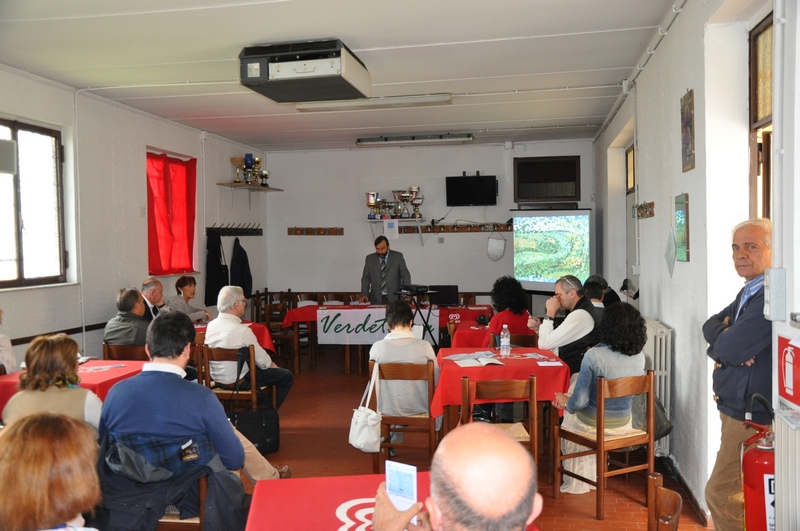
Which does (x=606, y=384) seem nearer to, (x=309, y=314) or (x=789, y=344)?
(x=789, y=344)

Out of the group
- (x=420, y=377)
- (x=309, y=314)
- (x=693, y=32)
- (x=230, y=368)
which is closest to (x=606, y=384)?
(x=420, y=377)

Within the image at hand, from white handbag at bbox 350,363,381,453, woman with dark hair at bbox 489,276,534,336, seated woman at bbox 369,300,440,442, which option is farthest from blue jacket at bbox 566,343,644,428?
woman with dark hair at bbox 489,276,534,336

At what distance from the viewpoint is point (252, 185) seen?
9.85 metres

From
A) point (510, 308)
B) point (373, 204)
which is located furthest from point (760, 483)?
point (373, 204)

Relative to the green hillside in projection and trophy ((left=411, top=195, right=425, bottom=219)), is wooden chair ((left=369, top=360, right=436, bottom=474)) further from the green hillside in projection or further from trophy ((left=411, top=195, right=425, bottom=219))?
trophy ((left=411, top=195, right=425, bottom=219))

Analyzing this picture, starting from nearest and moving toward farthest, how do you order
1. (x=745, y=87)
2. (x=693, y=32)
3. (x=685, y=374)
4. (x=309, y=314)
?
(x=745, y=87) < (x=693, y=32) < (x=685, y=374) < (x=309, y=314)

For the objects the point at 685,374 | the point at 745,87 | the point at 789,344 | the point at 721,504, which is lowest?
the point at 721,504

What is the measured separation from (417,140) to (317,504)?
792cm

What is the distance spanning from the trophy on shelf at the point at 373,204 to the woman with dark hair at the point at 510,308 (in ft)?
15.7

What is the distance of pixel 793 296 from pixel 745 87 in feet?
5.81

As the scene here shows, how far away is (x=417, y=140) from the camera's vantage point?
31.6 ft

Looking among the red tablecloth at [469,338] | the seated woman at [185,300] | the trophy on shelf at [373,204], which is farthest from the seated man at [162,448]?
the trophy on shelf at [373,204]

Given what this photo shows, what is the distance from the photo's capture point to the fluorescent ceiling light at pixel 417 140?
9.51 metres

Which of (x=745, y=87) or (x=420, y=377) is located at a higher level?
(x=745, y=87)
